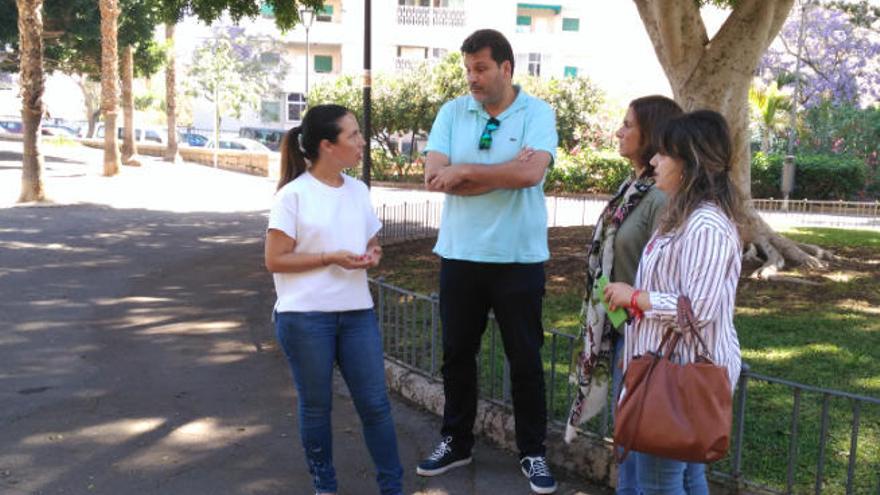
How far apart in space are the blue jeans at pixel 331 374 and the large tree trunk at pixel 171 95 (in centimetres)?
2938

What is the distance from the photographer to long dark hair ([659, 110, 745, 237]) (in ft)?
8.89

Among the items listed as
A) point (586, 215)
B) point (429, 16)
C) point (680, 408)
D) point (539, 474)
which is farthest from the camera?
point (429, 16)

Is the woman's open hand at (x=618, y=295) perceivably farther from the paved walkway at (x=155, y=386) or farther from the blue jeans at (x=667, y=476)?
the paved walkway at (x=155, y=386)

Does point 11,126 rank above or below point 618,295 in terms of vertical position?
above

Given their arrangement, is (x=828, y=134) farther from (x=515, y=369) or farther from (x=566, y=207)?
(x=515, y=369)

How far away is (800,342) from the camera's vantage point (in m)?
6.59

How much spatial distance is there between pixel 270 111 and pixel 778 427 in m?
53.8

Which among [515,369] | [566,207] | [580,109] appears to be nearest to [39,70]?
[566,207]

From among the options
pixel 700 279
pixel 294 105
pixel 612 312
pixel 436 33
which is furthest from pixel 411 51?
pixel 700 279

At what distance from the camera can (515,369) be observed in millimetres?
4020

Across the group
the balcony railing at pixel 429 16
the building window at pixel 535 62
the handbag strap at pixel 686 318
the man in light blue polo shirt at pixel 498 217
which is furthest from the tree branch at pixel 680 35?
the building window at pixel 535 62

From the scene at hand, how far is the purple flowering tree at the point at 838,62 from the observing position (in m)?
32.4

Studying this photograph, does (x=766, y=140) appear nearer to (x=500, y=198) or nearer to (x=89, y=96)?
(x=500, y=198)

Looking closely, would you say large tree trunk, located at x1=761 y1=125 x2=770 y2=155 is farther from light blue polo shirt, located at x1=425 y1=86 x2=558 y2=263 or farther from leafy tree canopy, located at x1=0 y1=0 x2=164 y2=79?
light blue polo shirt, located at x1=425 y1=86 x2=558 y2=263
